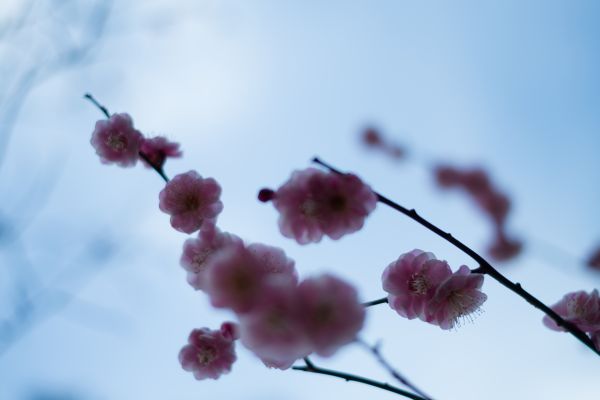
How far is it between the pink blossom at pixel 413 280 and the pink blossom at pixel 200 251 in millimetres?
624

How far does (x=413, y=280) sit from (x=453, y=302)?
16 cm

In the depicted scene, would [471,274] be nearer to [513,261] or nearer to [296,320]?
[296,320]

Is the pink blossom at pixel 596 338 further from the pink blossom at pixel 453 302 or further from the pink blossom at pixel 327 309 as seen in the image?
the pink blossom at pixel 327 309

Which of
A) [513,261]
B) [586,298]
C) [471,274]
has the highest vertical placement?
[513,261]

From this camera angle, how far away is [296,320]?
0.98 metres

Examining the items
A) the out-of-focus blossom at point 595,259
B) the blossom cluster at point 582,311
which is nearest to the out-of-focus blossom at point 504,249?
the out-of-focus blossom at point 595,259

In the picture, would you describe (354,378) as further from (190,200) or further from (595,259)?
(595,259)

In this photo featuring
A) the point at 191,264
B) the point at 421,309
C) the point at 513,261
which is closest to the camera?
the point at 191,264

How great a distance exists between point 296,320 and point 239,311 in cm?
14

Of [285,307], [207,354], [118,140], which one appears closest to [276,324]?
[285,307]

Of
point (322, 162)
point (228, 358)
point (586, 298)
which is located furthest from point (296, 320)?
point (586, 298)

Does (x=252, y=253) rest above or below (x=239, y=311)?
above

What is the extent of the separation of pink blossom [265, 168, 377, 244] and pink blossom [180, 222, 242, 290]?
22cm

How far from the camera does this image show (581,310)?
1.78 m
